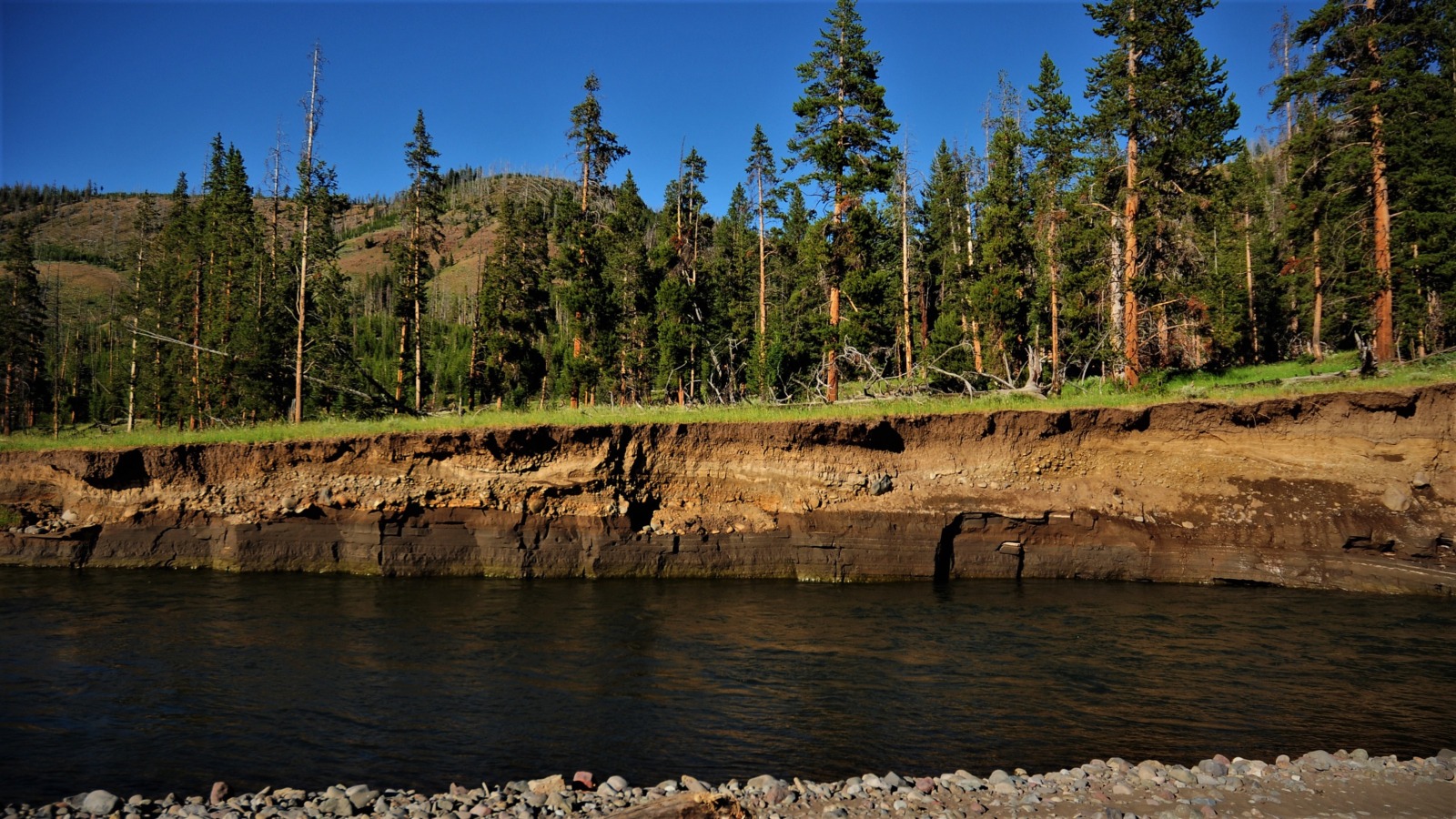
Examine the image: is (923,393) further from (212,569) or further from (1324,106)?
(212,569)

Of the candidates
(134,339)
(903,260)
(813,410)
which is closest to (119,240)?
(134,339)

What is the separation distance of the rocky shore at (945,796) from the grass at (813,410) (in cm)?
1214

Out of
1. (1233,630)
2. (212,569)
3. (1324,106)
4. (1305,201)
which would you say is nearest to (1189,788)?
(1233,630)

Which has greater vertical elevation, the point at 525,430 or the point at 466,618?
the point at 525,430

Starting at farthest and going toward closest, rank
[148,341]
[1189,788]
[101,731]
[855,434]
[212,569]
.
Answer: [148,341] < [212,569] < [855,434] < [101,731] < [1189,788]

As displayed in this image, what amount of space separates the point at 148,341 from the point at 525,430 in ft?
125

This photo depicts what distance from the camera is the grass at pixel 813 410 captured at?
18.4m

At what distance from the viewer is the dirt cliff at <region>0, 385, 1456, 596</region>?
1683 cm

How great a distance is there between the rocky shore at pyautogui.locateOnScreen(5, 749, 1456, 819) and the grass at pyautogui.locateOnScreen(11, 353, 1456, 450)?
39.8ft

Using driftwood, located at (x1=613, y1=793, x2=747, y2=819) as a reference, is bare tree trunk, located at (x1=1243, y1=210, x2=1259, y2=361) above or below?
above

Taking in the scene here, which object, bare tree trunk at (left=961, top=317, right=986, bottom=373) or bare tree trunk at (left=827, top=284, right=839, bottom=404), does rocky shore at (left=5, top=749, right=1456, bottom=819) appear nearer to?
bare tree trunk at (left=827, top=284, right=839, bottom=404)

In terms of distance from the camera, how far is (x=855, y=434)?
62.3 ft

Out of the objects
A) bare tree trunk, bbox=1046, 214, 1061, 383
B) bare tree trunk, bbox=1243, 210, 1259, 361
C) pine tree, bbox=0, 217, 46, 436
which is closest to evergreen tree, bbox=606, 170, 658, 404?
Result: bare tree trunk, bbox=1046, 214, 1061, 383

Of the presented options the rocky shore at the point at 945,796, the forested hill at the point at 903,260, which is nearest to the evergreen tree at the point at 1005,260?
the forested hill at the point at 903,260
